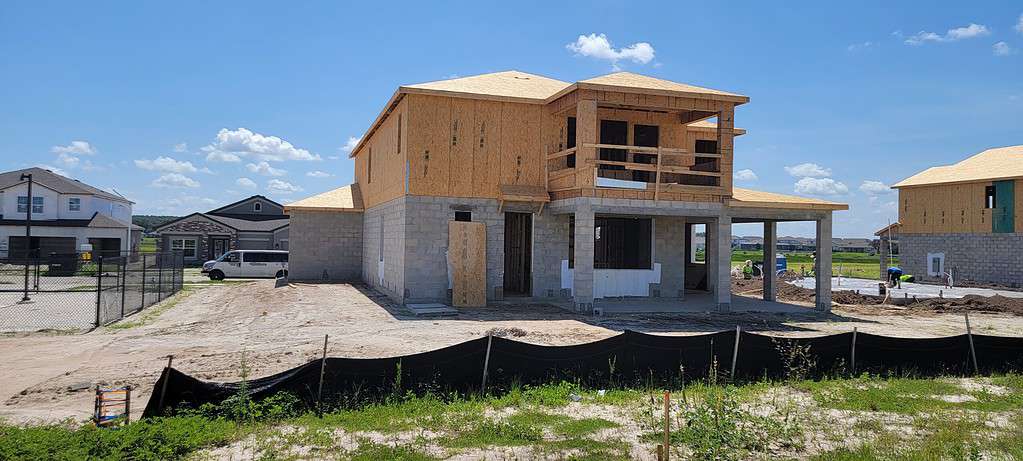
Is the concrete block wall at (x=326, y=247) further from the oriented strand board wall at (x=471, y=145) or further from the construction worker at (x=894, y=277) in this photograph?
the construction worker at (x=894, y=277)

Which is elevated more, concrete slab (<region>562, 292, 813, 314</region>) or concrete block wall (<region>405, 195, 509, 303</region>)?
concrete block wall (<region>405, 195, 509, 303</region>)

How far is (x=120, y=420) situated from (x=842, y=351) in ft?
36.2

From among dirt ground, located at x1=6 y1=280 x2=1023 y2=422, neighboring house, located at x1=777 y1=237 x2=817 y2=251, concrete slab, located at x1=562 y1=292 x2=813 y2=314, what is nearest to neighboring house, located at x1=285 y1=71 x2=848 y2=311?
concrete slab, located at x1=562 y1=292 x2=813 y2=314

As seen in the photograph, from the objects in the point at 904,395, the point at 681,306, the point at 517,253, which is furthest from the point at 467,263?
the point at 904,395

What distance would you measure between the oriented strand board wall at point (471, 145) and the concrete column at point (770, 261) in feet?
→ 29.7

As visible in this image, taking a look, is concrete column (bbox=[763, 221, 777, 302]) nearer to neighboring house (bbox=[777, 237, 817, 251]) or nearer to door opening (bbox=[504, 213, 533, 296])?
door opening (bbox=[504, 213, 533, 296])

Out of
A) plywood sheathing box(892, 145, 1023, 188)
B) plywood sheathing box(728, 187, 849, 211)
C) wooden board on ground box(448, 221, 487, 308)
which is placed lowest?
wooden board on ground box(448, 221, 487, 308)

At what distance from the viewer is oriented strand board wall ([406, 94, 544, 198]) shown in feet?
66.2

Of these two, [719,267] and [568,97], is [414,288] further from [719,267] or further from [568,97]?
[719,267]

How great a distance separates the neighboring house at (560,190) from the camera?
1909 centimetres

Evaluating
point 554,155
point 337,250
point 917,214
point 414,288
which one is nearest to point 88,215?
point 337,250

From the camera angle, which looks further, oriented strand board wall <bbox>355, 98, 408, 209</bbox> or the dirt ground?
oriented strand board wall <bbox>355, 98, 408, 209</bbox>

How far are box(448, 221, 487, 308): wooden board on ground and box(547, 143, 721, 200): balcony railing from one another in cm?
296

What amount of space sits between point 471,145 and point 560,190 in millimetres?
3166
